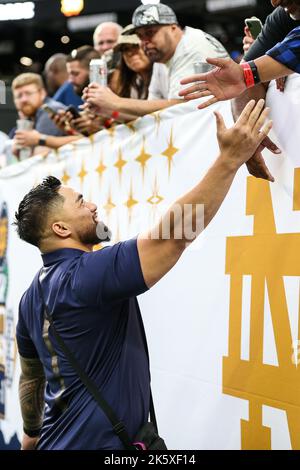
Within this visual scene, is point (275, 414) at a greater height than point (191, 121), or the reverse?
point (191, 121)

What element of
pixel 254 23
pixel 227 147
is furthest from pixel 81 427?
pixel 254 23

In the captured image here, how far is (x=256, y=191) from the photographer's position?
2.67m

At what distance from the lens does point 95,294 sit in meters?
2.36

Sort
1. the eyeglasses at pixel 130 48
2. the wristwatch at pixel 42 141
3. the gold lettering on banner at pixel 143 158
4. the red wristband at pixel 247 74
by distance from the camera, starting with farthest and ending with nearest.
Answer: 1. the wristwatch at pixel 42 141
2. the eyeglasses at pixel 130 48
3. the gold lettering on banner at pixel 143 158
4. the red wristband at pixel 247 74

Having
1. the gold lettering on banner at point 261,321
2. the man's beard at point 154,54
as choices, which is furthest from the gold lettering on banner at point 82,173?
the gold lettering on banner at point 261,321

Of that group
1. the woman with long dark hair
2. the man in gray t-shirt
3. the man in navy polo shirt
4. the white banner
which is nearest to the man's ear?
the man in navy polo shirt

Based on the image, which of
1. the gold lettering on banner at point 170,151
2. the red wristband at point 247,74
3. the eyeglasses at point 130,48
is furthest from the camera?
the eyeglasses at point 130,48

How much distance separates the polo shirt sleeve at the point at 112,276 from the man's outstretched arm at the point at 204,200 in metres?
0.03

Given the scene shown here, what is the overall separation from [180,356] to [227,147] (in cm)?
116

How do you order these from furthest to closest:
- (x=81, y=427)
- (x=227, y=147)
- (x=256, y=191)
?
(x=256, y=191) < (x=81, y=427) < (x=227, y=147)

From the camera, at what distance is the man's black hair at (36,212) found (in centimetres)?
266

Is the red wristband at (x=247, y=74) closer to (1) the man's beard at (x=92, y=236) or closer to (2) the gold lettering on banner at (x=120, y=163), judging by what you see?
(1) the man's beard at (x=92, y=236)

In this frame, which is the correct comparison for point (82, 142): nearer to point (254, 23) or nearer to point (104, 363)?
point (254, 23)

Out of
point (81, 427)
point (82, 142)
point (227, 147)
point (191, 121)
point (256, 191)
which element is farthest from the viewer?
point (82, 142)
